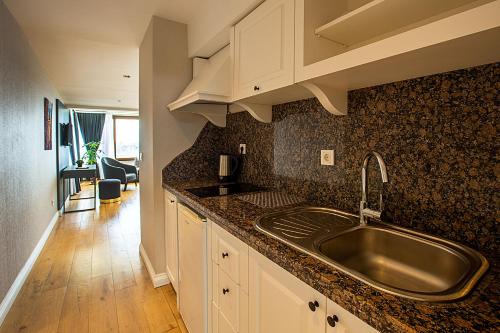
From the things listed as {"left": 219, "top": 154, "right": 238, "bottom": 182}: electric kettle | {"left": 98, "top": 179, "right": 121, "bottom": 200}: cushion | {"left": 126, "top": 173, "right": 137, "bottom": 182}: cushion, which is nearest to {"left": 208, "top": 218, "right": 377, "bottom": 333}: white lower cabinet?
{"left": 219, "top": 154, "right": 238, "bottom": 182}: electric kettle

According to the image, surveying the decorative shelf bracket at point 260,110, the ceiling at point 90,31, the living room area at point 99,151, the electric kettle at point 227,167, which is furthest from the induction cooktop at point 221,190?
the living room area at point 99,151

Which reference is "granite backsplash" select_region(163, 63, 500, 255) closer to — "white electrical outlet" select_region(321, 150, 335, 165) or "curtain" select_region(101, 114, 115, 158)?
"white electrical outlet" select_region(321, 150, 335, 165)

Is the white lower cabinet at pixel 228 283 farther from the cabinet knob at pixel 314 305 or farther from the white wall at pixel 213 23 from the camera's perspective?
the white wall at pixel 213 23

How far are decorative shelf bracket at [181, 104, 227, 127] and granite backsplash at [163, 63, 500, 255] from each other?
80cm

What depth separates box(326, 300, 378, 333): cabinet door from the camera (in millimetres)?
634

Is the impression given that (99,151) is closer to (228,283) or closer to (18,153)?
(18,153)

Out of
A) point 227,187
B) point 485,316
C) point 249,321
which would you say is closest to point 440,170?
point 485,316

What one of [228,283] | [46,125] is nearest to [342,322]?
[228,283]

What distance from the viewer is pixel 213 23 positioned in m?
1.90

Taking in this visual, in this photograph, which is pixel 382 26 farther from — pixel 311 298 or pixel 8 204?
pixel 8 204

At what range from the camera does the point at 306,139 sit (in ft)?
5.31

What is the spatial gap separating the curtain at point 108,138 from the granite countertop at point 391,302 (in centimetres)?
912

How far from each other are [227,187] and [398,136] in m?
1.27

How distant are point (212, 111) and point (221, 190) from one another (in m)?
0.75
